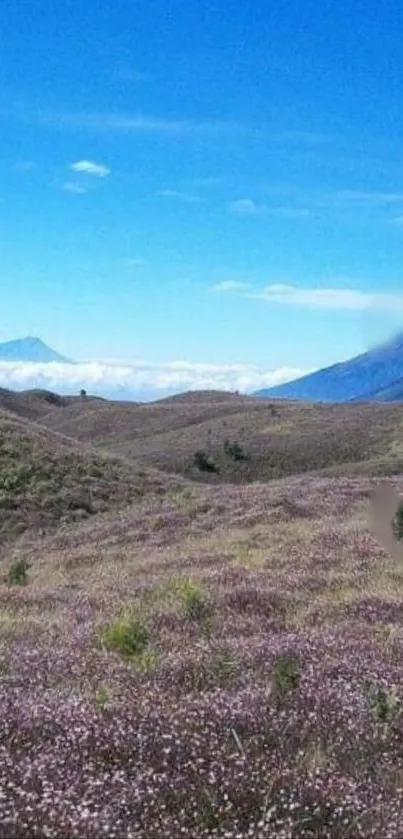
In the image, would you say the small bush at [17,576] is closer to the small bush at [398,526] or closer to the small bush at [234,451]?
the small bush at [398,526]

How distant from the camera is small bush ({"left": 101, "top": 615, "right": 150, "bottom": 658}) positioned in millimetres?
9836

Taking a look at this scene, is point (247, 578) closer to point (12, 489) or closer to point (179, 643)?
point (179, 643)

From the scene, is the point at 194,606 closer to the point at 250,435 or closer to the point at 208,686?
the point at 208,686

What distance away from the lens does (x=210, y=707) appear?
6.95m

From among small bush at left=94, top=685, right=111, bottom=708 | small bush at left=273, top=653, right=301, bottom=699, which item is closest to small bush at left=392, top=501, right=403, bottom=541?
small bush at left=273, top=653, right=301, bottom=699

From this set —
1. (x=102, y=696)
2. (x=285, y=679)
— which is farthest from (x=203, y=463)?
(x=285, y=679)

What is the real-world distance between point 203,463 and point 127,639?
70.3 m

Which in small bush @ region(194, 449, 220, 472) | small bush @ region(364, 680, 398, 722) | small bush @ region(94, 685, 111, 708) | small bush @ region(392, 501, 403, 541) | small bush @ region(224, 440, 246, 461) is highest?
small bush @ region(224, 440, 246, 461)

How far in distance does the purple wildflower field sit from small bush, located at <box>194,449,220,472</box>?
62209 millimetres

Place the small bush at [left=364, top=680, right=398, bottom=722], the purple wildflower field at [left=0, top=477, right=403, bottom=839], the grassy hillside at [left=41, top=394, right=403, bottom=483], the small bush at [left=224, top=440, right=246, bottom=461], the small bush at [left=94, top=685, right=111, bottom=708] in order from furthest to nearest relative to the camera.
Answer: the small bush at [left=224, top=440, right=246, bottom=461] < the grassy hillside at [left=41, top=394, right=403, bottom=483] < the small bush at [left=94, top=685, right=111, bottom=708] < the small bush at [left=364, top=680, right=398, bottom=722] < the purple wildflower field at [left=0, top=477, right=403, bottom=839]

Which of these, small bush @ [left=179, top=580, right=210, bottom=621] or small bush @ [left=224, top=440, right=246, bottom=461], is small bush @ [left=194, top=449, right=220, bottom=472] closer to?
small bush @ [left=224, top=440, right=246, bottom=461]

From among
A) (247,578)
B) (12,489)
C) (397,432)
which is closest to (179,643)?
(247,578)

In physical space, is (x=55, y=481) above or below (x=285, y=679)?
above

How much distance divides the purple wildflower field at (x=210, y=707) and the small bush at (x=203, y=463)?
62209mm
